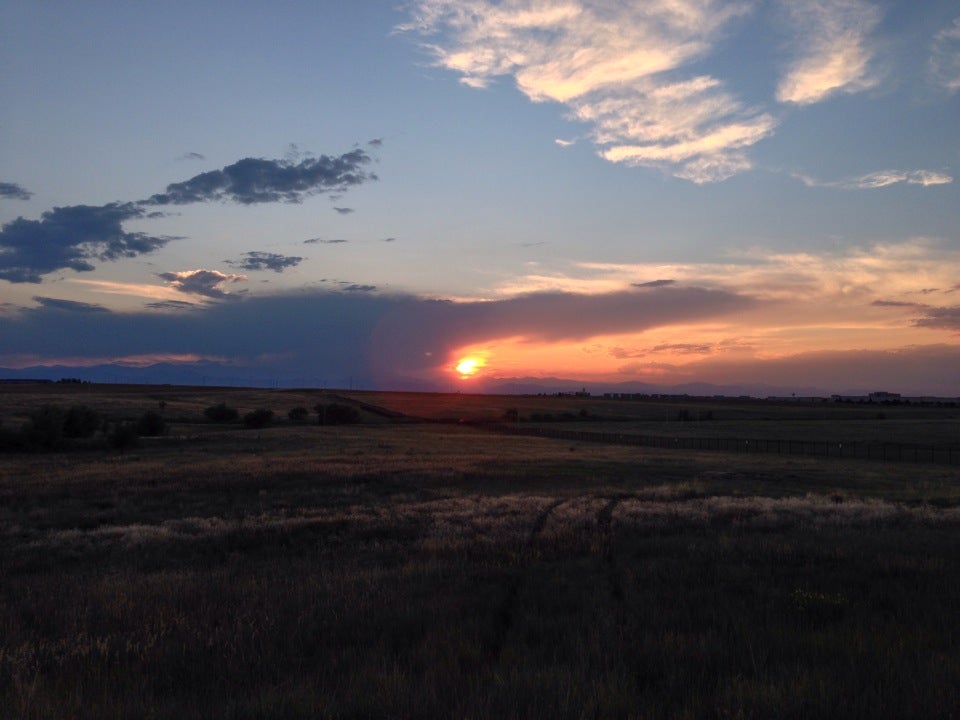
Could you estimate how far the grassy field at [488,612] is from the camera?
19.1 feet

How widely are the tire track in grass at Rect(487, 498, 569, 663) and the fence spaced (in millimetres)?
49839

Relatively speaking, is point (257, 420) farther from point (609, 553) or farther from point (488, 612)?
point (488, 612)

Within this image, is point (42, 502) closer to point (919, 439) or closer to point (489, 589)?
point (489, 589)

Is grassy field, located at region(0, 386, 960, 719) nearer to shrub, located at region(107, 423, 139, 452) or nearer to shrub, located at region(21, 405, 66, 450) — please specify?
shrub, located at region(107, 423, 139, 452)

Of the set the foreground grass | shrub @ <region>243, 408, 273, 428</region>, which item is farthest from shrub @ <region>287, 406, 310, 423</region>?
the foreground grass

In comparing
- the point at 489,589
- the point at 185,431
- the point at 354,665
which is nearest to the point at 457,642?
the point at 354,665

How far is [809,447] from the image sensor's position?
71438mm

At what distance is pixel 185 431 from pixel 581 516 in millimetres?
71746

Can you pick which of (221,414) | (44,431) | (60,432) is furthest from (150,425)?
(221,414)

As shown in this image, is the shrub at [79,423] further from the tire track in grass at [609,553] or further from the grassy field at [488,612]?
the tire track in grass at [609,553]

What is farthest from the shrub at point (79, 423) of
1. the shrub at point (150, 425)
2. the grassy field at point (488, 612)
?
the grassy field at point (488, 612)

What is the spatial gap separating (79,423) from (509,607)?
219ft

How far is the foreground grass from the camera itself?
5828 mm

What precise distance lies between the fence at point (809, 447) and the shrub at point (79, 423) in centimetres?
4708
